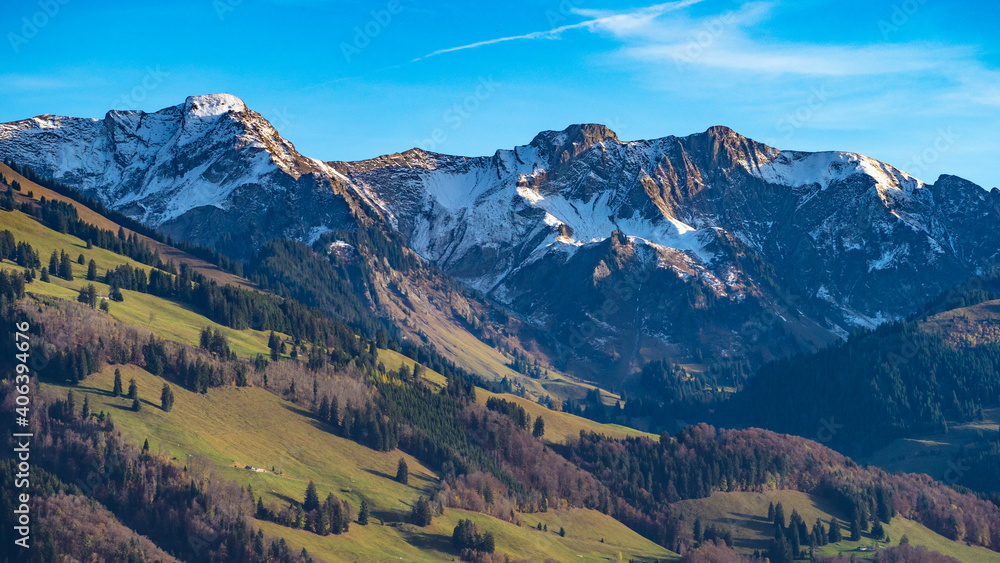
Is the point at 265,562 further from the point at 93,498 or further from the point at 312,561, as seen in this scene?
the point at 93,498

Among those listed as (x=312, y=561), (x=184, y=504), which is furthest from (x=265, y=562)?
(x=184, y=504)

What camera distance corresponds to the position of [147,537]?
634ft

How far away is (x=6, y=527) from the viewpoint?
7357 inches

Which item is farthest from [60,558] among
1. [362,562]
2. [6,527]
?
[362,562]

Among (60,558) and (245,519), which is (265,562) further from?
(60,558)

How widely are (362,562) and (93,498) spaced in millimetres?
53795

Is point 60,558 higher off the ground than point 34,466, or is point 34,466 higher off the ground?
point 34,466

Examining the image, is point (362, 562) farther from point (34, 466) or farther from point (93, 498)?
point (34, 466)

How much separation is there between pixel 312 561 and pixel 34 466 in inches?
2318

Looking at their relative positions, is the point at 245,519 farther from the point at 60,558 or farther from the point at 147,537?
the point at 60,558

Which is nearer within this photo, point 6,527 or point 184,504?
point 6,527

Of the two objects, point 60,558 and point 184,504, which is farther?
point 184,504

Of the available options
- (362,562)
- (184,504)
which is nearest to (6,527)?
(184,504)

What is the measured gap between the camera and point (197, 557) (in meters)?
194
